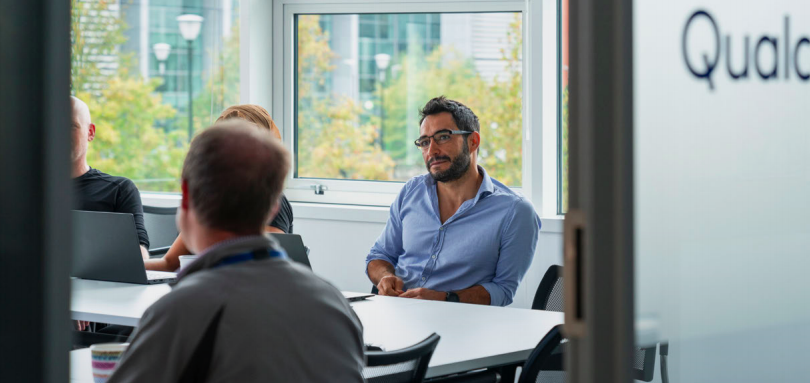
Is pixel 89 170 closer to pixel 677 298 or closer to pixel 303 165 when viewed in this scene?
pixel 303 165

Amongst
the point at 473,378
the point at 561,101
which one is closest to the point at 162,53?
the point at 561,101

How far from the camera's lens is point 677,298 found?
54.6 inches

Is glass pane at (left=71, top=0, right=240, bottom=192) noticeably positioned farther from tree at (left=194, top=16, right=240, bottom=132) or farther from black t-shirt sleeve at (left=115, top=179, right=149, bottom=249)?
black t-shirt sleeve at (left=115, top=179, right=149, bottom=249)

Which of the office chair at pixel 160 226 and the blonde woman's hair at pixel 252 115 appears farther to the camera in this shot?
the office chair at pixel 160 226

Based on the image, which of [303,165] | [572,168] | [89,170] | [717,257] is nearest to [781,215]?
[717,257]

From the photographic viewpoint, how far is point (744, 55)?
1.50 meters

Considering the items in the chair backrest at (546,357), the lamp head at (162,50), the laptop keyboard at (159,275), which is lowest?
the chair backrest at (546,357)

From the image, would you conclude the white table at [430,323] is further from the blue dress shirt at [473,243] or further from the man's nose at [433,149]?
the man's nose at [433,149]

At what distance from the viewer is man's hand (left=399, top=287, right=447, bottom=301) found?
337cm

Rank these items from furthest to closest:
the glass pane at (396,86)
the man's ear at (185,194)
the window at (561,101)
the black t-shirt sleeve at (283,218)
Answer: the glass pane at (396,86) < the window at (561,101) < the black t-shirt sleeve at (283,218) < the man's ear at (185,194)

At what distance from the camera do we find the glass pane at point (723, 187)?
1.32 m

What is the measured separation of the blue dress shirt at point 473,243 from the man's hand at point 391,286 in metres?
0.17

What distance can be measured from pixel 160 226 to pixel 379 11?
7.18 ft

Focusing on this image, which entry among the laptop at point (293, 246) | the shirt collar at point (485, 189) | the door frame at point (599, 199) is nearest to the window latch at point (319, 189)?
the shirt collar at point (485, 189)
